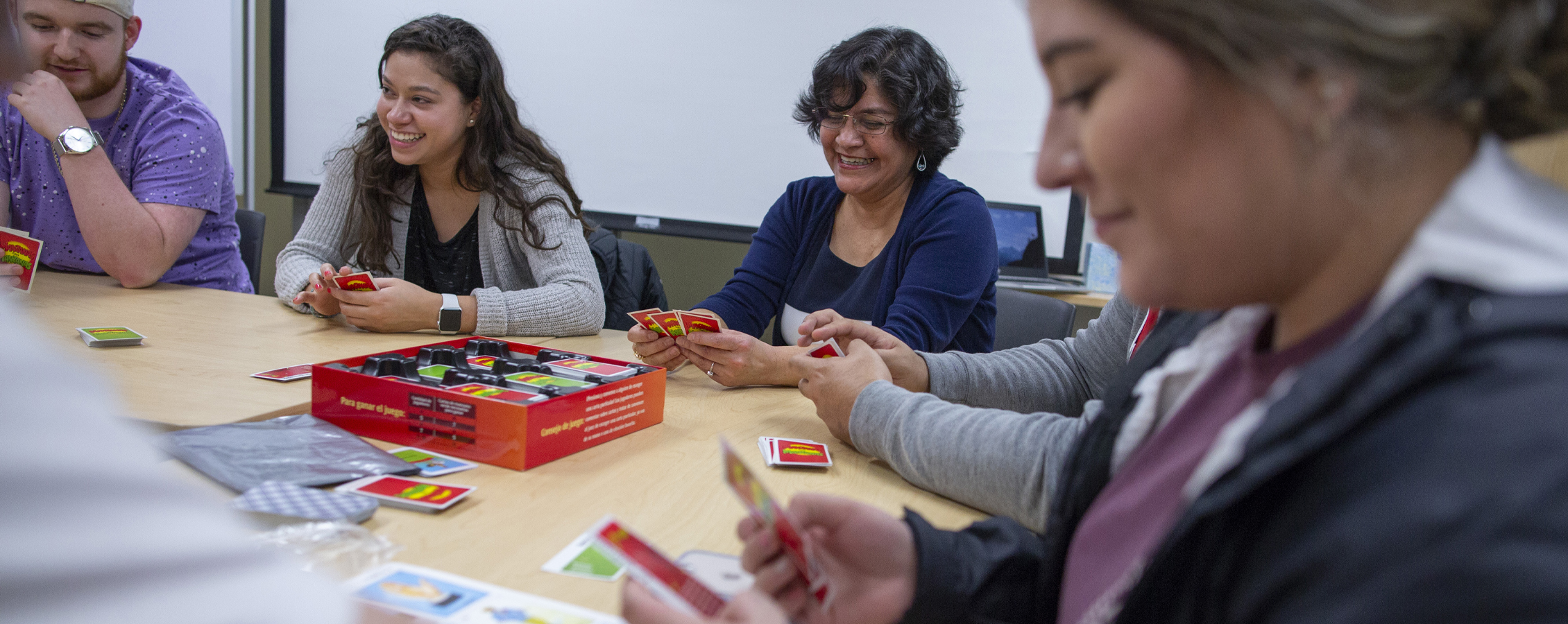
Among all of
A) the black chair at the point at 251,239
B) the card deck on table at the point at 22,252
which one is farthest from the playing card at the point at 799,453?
the black chair at the point at 251,239

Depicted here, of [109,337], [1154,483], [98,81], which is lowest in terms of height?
[109,337]

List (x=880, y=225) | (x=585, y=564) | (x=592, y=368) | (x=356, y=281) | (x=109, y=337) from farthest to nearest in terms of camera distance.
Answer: (x=880, y=225)
(x=356, y=281)
(x=109, y=337)
(x=592, y=368)
(x=585, y=564)

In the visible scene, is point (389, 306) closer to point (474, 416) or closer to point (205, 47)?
point (474, 416)

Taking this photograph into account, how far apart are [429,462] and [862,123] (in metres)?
1.46

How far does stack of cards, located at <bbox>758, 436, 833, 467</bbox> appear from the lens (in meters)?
1.32

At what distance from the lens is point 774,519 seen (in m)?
0.75

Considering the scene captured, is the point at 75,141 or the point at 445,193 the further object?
the point at 445,193

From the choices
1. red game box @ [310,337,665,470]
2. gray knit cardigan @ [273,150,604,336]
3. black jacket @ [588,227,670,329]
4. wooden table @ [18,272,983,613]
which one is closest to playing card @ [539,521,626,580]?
wooden table @ [18,272,983,613]

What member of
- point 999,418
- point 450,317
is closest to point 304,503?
point 999,418

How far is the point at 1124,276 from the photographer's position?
0.63 m

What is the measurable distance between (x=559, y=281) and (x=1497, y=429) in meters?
2.08

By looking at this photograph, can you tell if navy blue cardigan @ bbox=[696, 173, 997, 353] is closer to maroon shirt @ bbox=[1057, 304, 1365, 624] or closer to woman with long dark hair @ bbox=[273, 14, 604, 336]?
woman with long dark hair @ bbox=[273, 14, 604, 336]

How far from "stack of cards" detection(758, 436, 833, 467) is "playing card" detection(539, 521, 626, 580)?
390 mm

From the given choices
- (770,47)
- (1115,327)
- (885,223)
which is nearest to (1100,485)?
(1115,327)
